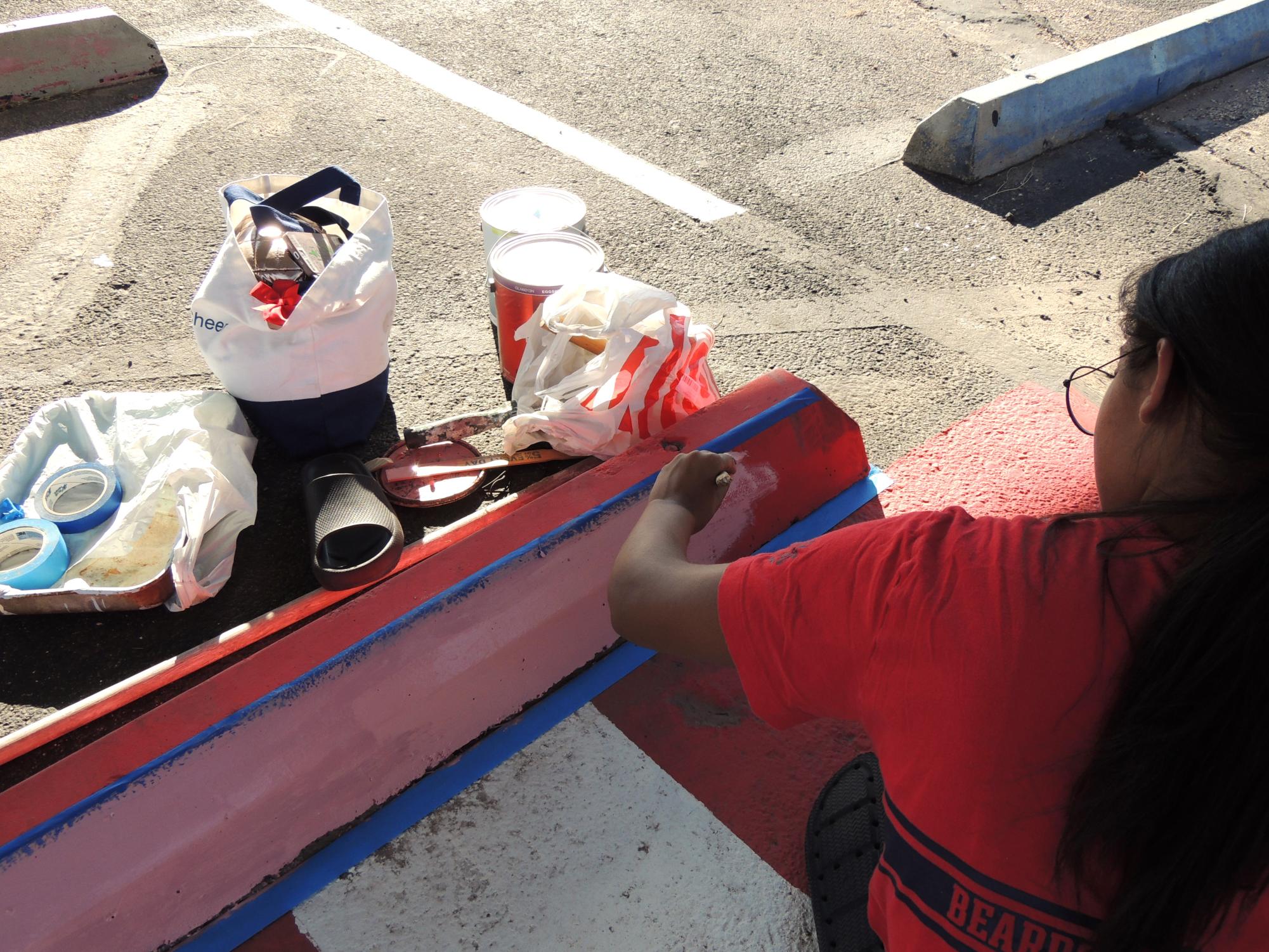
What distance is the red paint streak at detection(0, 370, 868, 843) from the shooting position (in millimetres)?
1646

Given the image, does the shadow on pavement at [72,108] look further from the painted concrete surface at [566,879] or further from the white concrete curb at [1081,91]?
the painted concrete surface at [566,879]

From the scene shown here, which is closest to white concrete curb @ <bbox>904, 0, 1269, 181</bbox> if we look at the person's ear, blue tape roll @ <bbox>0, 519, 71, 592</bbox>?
the person's ear

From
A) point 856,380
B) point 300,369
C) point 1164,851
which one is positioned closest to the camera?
point 1164,851

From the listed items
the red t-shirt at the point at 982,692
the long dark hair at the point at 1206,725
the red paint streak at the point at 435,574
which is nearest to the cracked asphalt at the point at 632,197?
the red paint streak at the point at 435,574

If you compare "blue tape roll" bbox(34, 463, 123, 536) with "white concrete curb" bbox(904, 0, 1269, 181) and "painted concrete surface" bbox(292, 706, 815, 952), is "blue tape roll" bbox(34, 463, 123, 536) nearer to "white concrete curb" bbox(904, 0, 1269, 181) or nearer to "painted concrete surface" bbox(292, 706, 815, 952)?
"painted concrete surface" bbox(292, 706, 815, 952)

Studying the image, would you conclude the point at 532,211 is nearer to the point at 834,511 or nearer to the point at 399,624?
the point at 834,511

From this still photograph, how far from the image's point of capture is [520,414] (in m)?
2.61

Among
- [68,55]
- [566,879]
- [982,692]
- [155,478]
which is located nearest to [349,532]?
[155,478]

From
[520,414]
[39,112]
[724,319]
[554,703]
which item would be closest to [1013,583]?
[554,703]

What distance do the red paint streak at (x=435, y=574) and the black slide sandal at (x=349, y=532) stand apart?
17 cm

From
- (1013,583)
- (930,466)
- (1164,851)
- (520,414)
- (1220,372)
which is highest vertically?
(1220,372)

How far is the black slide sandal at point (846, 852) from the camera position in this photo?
1.68m

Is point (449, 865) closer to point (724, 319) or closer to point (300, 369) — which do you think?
point (300, 369)

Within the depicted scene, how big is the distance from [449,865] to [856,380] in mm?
2235
